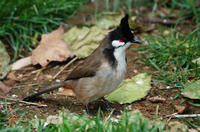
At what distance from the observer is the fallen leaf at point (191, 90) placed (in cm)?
374

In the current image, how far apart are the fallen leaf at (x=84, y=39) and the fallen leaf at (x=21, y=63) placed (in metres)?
0.68

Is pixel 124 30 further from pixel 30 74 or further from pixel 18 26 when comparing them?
pixel 18 26

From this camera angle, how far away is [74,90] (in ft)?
13.4

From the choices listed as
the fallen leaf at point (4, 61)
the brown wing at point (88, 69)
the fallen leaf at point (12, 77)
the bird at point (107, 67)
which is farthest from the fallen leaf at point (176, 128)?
the fallen leaf at point (4, 61)

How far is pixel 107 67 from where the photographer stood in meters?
3.71

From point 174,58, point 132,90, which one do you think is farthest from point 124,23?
point 174,58

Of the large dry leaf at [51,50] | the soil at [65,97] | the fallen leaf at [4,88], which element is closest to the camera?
the soil at [65,97]

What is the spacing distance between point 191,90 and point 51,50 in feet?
7.22

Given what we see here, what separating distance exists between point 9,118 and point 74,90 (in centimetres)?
84

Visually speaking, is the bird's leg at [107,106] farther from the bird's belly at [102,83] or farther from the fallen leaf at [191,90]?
the fallen leaf at [191,90]

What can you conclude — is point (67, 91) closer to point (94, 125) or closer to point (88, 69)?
point (88, 69)

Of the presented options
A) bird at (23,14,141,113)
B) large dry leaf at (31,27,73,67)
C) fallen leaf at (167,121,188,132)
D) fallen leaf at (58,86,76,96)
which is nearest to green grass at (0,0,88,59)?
large dry leaf at (31,27,73,67)

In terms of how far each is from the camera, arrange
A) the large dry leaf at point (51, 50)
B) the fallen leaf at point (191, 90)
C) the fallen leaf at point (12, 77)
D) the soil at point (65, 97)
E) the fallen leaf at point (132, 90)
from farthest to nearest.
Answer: the large dry leaf at point (51, 50) < the fallen leaf at point (12, 77) < the fallen leaf at point (132, 90) < the soil at point (65, 97) < the fallen leaf at point (191, 90)

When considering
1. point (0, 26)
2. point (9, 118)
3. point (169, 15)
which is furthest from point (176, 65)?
point (0, 26)
